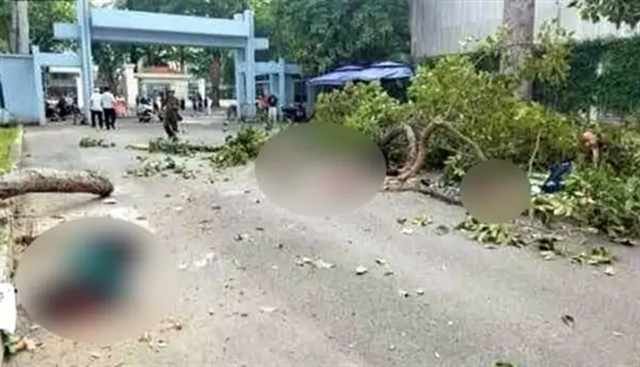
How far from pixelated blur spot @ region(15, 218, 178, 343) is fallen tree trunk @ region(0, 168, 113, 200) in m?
2.10

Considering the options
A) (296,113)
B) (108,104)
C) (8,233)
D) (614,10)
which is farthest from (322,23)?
(614,10)

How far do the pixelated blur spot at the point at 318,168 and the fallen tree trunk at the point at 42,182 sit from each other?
82.8 inches

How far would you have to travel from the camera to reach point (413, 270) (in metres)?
2.54

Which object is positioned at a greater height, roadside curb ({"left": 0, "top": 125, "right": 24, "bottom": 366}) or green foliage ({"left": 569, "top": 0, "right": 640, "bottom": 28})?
green foliage ({"left": 569, "top": 0, "right": 640, "bottom": 28})

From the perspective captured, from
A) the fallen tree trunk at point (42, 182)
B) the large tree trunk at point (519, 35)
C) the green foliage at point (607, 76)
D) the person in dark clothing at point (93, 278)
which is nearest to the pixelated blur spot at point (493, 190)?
the person in dark clothing at point (93, 278)

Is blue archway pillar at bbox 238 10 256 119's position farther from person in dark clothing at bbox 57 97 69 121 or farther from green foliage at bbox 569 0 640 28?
green foliage at bbox 569 0 640 28

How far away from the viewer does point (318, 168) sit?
773 mm

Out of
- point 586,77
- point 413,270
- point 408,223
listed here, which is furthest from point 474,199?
point 586,77

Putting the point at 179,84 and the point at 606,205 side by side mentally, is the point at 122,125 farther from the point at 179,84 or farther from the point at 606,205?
the point at 606,205

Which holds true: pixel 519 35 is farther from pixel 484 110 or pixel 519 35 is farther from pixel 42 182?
pixel 42 182

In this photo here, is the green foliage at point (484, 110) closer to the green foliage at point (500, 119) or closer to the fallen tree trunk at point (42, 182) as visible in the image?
the green foliage at point (500, 119)

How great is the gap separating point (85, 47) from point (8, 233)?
1688 millimetres

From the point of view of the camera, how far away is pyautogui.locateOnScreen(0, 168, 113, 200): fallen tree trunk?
2.79m

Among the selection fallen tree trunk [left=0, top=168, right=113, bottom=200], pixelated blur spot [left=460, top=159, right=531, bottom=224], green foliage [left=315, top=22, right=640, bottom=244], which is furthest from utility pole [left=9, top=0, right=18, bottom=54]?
green foliage [left=315, top=22, right=640, bottom=244]
